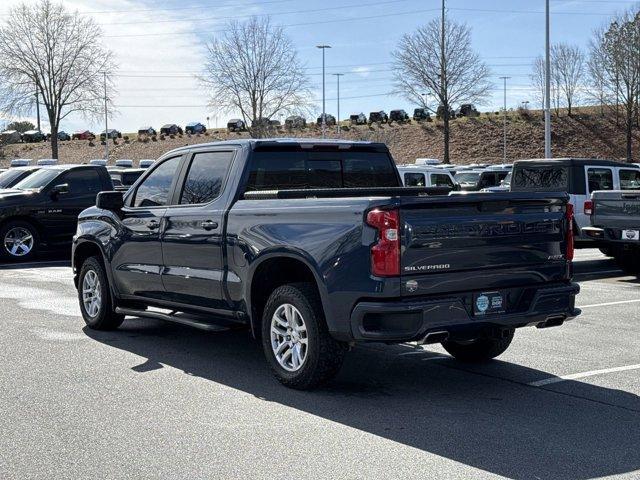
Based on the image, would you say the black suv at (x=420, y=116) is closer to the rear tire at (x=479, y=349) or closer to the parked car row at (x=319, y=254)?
the parked car row at (x=319, y=254)

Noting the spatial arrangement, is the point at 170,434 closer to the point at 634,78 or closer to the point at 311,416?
the point at 311,416

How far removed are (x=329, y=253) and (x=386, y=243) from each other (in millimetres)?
486

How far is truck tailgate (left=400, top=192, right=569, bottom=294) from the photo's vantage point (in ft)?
19.4

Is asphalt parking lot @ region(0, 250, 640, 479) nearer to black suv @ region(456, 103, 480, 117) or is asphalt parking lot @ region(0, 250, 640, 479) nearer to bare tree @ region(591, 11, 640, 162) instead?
bare tree @ region(591, 11, 640, 162)

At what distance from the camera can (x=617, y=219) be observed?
1359cm

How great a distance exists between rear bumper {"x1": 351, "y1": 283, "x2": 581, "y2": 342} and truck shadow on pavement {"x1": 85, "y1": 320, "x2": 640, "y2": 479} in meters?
0.54

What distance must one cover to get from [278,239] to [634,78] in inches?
2156

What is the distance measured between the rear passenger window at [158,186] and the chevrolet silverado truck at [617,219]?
311 inches

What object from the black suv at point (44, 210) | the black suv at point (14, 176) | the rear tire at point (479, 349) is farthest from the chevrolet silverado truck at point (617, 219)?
the black suv at point (14, 176)

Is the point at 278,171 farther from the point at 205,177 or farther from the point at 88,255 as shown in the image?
the point at 88,255

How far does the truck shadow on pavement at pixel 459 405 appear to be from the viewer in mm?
5023

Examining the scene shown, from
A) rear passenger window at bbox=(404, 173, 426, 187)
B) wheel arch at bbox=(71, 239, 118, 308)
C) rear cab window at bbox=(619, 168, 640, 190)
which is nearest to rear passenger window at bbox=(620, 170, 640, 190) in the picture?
rear cab window at bbox=(619, 168, 640, 190)

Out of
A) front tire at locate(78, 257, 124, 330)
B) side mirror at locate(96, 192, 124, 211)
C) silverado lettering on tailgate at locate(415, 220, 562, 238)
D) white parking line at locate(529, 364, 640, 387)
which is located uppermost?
side mirror at locate(96, 192, 124, 211)

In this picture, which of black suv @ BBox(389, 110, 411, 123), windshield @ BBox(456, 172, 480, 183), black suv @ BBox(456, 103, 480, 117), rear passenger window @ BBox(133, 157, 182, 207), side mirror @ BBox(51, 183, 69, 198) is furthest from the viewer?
black suv @ BBox(389, 110, 411, 123)
